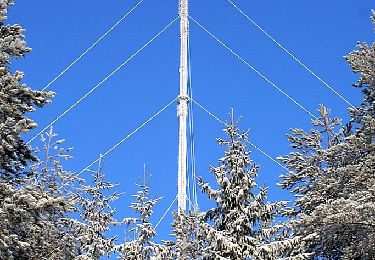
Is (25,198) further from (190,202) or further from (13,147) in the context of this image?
(190,202)

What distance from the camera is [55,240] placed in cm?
2086

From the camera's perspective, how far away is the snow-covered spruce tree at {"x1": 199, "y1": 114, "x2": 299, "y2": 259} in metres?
16.3

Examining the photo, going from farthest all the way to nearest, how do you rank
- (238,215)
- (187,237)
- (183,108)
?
(183,108)
(187,237)
(238,215)

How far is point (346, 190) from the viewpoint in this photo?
22.7m

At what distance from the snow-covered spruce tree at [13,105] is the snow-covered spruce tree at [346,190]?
851 centimetres

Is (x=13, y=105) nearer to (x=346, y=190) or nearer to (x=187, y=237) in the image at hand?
Result: (x=187, y=237)

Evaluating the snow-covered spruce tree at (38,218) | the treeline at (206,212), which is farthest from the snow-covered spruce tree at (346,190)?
the snow-covered spruce tree at (38,218)

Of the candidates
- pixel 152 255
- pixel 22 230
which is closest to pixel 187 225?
pixel 152 255

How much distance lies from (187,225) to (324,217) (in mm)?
4341

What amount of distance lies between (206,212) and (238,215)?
40.2 inches

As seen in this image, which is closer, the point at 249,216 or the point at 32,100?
the point at 249,216

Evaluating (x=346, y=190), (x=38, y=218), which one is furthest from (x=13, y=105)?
(x=346, y=190)

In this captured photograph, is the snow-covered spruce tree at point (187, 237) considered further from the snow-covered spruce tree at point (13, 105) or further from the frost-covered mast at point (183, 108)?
the snow-covered spruce tree at point (13, 105)

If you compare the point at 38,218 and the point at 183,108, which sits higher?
the point at 183,108
